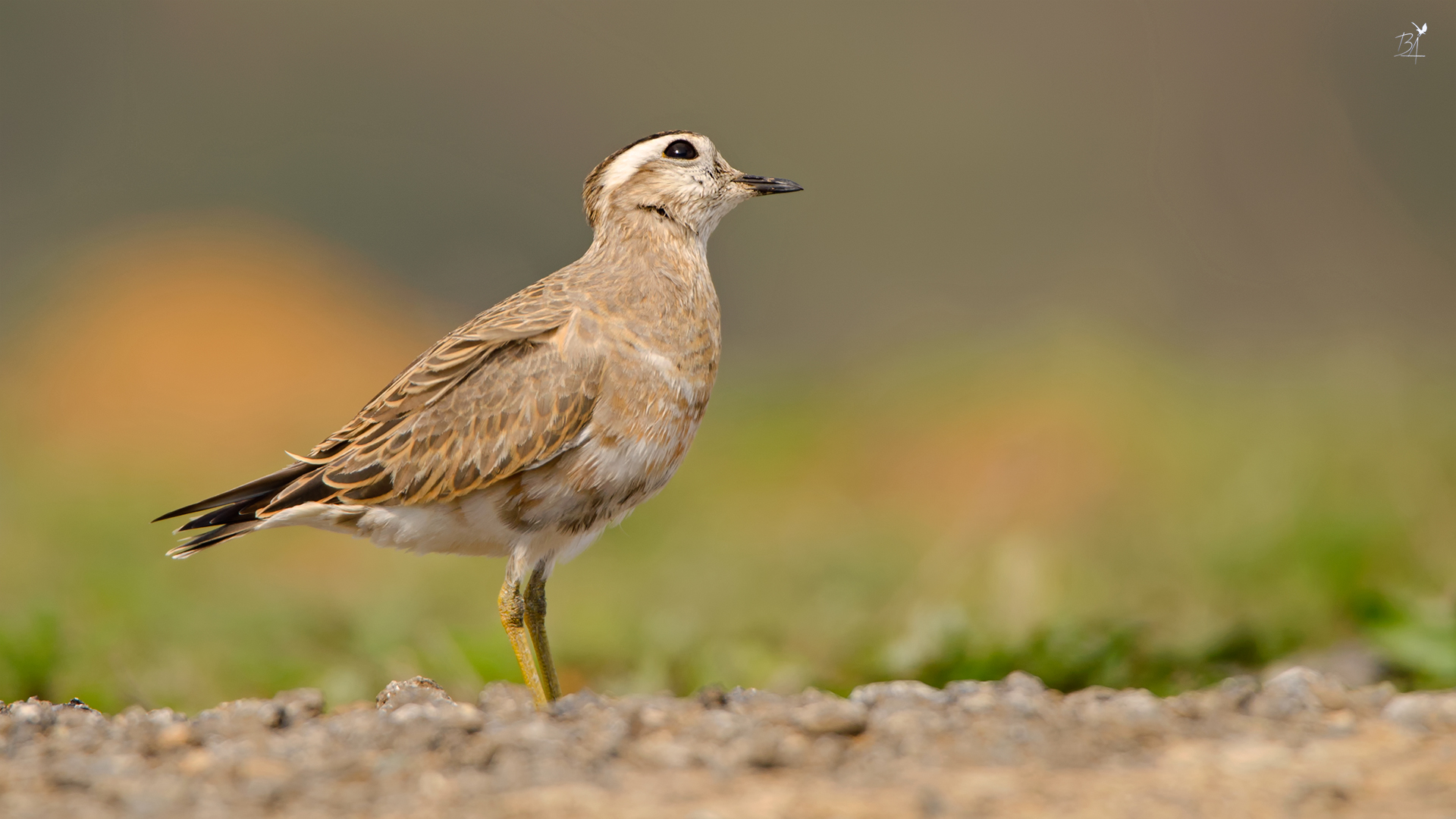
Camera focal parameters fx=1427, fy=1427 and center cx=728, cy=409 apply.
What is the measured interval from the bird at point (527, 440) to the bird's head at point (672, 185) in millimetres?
304

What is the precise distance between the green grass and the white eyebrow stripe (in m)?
2.33

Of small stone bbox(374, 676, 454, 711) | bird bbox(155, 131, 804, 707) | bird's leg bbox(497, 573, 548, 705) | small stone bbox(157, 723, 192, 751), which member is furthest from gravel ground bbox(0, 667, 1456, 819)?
bird bbox(155, 131, 804, 707)

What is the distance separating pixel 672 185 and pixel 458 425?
1.61 meters

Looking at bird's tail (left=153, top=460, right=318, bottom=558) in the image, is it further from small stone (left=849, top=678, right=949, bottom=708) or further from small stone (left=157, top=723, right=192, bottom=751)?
small stone (left=849, top=678, right=949, bottom=708)

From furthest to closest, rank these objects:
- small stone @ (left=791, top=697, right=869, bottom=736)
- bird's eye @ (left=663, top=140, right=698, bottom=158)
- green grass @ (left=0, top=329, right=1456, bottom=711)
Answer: bird's eye @ (left=663, top=140, right=698, bottom=158) → green grass @ (left=0, top=329, right=1456, bottom=711) → small stone @ (left=791, top=697, right=869, bottom=736)

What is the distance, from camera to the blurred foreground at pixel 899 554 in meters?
6.59

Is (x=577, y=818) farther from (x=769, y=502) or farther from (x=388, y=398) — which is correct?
(x=769, y=502)

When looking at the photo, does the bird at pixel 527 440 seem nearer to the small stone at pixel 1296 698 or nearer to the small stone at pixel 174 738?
the small stone at pixel 174 738

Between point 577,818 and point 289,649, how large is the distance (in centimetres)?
483

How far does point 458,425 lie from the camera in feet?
19.2

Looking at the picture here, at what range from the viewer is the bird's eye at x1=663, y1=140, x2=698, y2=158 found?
6688 millimetres

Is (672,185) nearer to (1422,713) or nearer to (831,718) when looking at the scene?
(831,718)

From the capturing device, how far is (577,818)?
10.6 feet

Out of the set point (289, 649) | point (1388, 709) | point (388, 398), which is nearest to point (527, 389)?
point (388, 398)
